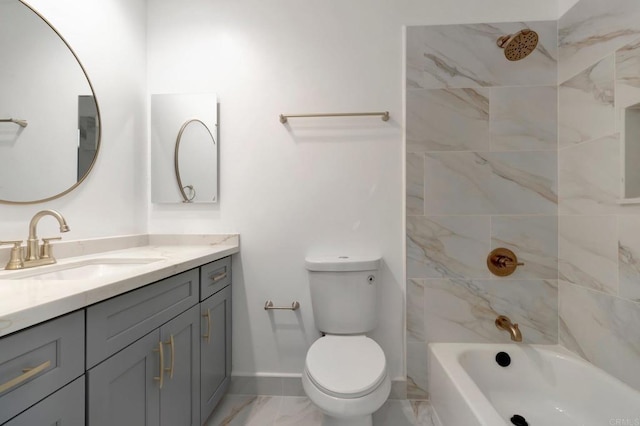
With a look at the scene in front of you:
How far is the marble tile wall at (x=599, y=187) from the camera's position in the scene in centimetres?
115

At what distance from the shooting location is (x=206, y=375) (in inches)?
51.4

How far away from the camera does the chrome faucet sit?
1.00m

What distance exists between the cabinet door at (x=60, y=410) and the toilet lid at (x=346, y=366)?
0.74 metres

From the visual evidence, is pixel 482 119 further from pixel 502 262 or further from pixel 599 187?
pixel 502 262

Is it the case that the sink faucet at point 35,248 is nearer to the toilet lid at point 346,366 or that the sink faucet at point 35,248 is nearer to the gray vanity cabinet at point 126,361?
the gray vanity cabinet at point 126,361

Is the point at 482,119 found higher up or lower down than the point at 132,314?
higher up

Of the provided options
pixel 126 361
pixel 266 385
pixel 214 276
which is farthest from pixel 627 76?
pixel 266 385

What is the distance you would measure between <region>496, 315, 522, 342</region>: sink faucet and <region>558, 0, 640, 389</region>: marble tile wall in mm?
295

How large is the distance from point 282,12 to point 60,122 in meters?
1.29

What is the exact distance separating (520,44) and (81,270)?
2198 millimetres

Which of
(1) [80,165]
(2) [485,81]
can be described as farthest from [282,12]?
(1) [80,165]

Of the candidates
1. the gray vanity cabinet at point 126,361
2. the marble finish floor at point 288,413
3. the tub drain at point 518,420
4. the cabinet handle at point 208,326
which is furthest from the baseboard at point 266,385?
the tub drain at point 518,420

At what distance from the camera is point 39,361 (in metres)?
0.59

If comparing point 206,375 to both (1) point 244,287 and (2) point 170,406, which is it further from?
(1) point 244,287
